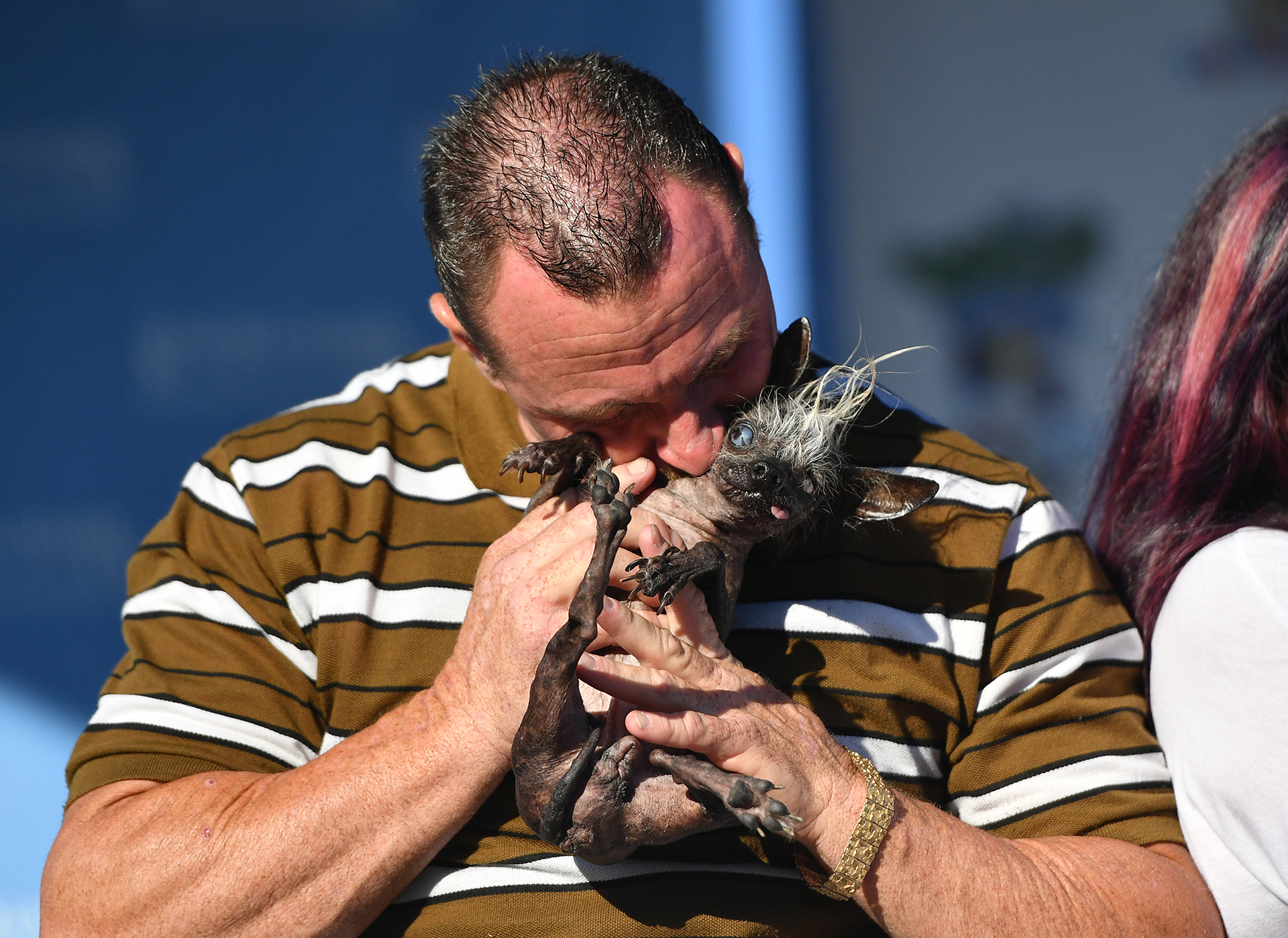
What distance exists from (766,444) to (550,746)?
1.60ft

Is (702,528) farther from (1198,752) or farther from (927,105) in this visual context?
(927,105)

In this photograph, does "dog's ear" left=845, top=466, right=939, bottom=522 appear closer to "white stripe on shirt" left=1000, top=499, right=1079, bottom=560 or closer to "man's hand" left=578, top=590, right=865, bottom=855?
"white stripe on shirt" left=1000, top=499, right=1079, bottom=560

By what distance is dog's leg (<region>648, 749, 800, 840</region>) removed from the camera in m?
1.16

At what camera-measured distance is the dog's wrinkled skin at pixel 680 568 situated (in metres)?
1.23

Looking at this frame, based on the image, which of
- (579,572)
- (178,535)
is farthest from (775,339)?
(178,535)

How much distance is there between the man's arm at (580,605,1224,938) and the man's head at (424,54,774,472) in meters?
0.30

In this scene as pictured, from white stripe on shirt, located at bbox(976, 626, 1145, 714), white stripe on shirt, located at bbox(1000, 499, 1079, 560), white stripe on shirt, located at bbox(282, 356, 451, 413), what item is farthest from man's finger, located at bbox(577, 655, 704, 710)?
white stripe on shirt, located at bbox(282, 356, 451, 413)

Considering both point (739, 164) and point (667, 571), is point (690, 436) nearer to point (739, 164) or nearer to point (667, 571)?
point (667, 571)

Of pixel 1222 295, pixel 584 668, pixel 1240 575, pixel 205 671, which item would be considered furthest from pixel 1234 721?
pixel 205 671

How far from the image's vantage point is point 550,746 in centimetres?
128

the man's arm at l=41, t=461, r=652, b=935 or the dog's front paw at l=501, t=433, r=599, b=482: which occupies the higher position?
the dog's front paw at l=501, t=433, r=599, b=482

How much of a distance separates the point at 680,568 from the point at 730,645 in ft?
0.91

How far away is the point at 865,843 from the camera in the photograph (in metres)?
1.31

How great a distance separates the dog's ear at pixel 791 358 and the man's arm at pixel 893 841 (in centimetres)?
42
